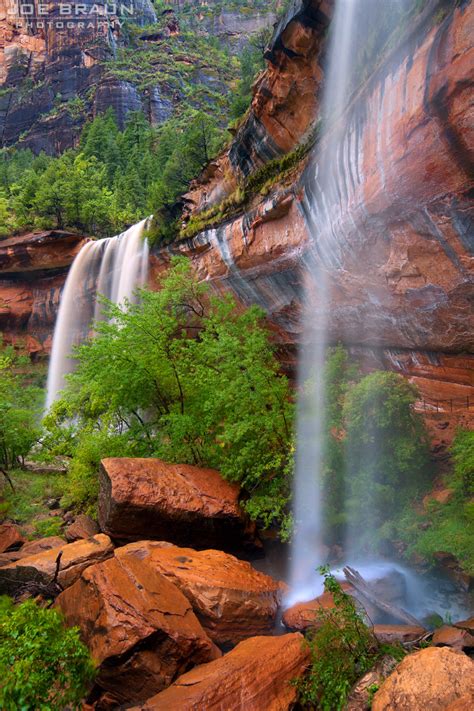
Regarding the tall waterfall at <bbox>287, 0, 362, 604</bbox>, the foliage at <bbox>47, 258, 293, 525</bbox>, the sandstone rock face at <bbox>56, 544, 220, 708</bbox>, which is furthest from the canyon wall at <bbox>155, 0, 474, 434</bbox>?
the sandstone rock face at <bbox>56, 544, 220, 708</bbox>

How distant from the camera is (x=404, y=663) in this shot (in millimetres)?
4109

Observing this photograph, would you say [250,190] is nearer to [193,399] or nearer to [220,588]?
[193,399]

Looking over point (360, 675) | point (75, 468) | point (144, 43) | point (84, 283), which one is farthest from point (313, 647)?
point (144, 43)

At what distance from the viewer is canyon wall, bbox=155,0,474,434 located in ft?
24.6

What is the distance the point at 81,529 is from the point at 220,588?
512 centimetres

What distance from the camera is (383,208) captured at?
30.7 ft

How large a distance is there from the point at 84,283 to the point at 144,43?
6299 centimetres

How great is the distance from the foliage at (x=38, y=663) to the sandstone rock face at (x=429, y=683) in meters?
2.85

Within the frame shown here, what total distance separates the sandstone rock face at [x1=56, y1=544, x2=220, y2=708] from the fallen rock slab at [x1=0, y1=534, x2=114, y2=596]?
2.94 feet

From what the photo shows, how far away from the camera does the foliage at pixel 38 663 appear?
3.40 meters

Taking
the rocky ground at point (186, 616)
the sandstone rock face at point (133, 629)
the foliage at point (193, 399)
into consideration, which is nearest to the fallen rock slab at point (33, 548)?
the rocky ground at point (186, 616)

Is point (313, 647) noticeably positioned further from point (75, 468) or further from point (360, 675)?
point (75, 468)

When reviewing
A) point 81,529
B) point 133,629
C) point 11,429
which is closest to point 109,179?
point 11,429

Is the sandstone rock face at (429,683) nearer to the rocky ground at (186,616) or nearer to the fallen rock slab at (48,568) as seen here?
the rocky ground at (186,616)
